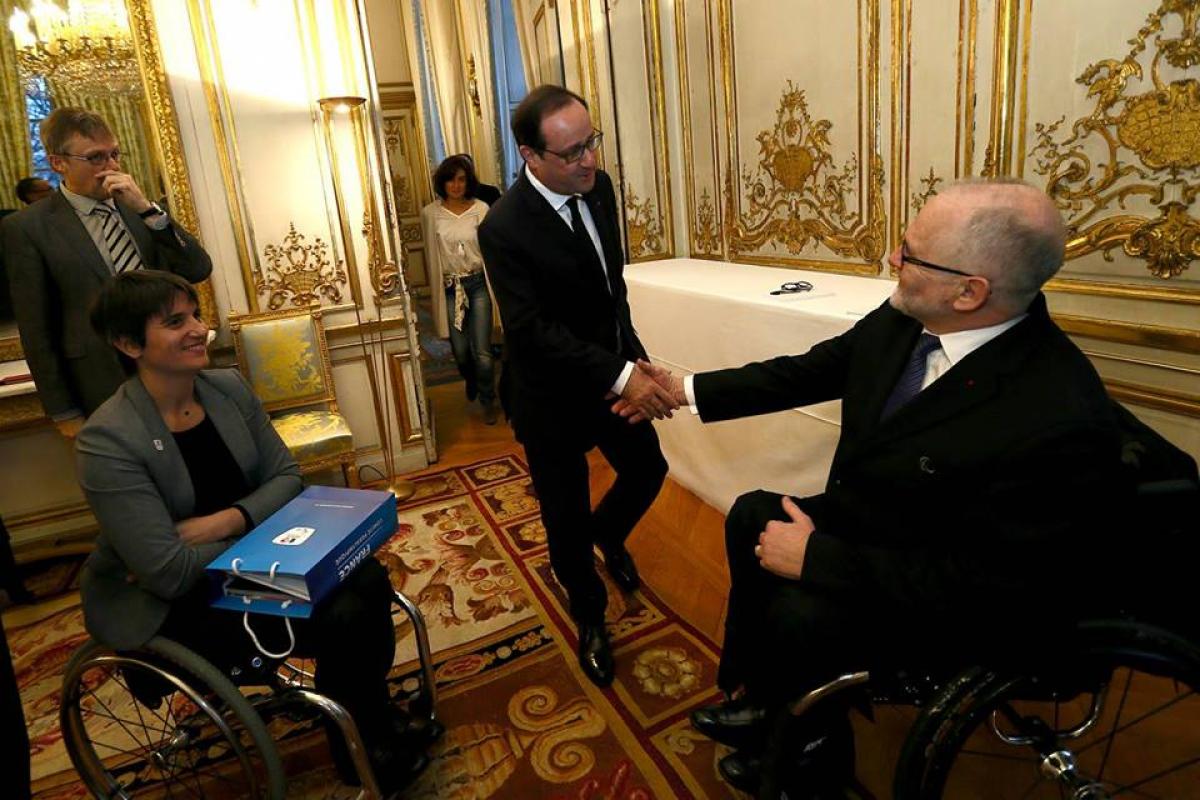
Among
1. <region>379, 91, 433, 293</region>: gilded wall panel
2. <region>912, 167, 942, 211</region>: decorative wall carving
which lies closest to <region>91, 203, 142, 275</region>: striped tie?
<region>912, 167, 942, 211</region>: decorative wall carving

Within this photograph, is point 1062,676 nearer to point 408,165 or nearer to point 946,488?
point 946,488

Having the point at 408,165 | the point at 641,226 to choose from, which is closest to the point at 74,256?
the point at 641,226

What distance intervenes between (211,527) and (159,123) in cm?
246

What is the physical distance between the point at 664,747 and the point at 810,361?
1.00 meters

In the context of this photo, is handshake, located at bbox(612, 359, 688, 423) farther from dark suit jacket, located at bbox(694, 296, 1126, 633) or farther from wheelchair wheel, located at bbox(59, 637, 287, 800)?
wheelchair wheel, located at bbox(59, 637, 287, 800)

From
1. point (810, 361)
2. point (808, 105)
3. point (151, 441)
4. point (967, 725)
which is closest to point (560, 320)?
point (810, 361)

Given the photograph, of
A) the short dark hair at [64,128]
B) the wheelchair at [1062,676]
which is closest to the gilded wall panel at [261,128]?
the short dark hair at [64,128]

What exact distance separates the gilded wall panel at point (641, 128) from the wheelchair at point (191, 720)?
256cm

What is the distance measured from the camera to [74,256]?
7.82 ft

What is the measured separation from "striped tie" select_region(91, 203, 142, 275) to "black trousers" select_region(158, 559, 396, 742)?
1534mm

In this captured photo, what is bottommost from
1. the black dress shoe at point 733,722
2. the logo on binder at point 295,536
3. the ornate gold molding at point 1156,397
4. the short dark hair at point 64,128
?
the black dress shoe at point 733,722

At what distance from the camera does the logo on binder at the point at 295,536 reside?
4.68ft

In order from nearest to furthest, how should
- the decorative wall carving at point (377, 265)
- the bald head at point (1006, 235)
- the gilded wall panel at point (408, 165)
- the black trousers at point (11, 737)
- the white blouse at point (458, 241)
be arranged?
1. the black trousers at point (11, 737)
2. the bald head at point (1006, 235)
3. the decorative wall carving at point (377, 265)
4. the white blouse at point (458, 241)
5. the gilded wall panel at point (408, 165)

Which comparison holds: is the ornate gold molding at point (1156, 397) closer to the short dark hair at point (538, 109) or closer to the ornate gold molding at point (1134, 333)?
the ornate gold molding at point (1134, 333)
